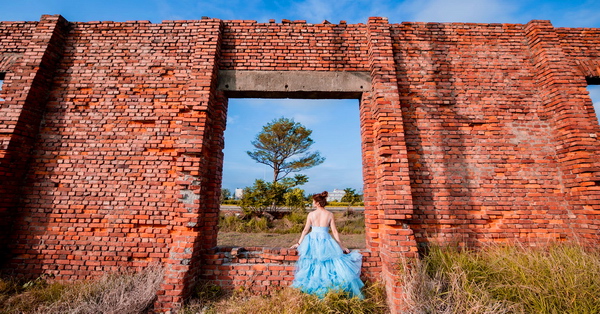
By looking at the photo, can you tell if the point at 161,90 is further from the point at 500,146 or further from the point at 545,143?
the point at 545,143

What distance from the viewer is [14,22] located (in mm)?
4766

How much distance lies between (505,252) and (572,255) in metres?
0.89

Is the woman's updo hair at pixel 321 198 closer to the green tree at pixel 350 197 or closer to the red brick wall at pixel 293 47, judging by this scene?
the red brick wall at pixel 293 47

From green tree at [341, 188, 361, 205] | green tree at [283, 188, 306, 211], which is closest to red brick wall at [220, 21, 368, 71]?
green tree at [283, 188, 306, 211]

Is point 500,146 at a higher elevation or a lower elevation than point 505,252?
higher

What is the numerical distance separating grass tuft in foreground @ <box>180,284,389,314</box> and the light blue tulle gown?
0.16 m

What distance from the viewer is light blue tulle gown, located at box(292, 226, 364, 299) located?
332 centimetres

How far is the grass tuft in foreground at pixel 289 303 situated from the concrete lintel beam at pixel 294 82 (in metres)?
3.52

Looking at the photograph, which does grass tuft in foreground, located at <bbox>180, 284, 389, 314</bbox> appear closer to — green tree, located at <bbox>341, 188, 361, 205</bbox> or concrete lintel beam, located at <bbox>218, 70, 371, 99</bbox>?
concrete lintel beam, located at <bbox>218, 70, 371, 99</bbox>

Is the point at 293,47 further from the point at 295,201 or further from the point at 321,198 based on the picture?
the point at 295,201

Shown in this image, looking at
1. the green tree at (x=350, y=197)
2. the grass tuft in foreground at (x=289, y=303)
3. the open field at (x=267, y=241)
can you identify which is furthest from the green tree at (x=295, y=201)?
the grass tuft in foreground at (x=289, y=303)

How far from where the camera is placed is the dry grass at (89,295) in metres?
3.05

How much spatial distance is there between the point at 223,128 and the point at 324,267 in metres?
3.18

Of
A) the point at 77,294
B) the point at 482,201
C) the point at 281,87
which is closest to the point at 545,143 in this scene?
the point at 482,201
